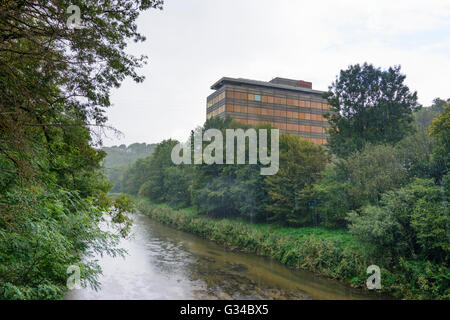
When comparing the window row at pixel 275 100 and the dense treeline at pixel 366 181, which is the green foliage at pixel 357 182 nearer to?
the dense treeline at pixel 366 181

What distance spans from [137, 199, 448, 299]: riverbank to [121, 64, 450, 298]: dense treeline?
1.13ft

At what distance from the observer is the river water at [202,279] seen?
45.8 ft

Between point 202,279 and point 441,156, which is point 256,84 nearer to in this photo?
point 441,156

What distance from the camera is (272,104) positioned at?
6000cm

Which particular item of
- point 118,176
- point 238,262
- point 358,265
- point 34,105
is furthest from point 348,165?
point 118,176

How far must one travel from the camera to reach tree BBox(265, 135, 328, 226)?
992 inches

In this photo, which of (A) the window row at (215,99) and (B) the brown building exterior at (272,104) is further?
(A) the window row at (215,99)

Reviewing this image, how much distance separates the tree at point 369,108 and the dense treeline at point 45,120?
2498 centimetres

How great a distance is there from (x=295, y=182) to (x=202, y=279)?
1251 centimetres

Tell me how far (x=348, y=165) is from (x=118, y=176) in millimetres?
95181

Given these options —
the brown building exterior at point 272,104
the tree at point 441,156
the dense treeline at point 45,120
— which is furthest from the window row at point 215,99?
the dense treeline at point 45,120

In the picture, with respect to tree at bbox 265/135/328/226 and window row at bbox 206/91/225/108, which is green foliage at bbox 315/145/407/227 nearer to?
tree at bbox 265/135/328/226

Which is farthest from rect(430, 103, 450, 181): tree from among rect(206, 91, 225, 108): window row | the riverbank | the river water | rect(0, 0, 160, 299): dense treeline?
rect(206, 91, 225, 108): window row
